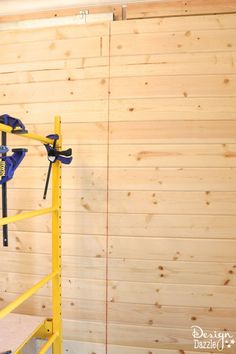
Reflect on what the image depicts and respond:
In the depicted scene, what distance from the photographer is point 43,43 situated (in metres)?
1.78

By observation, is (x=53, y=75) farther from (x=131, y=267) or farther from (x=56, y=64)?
(x=131, y=267)

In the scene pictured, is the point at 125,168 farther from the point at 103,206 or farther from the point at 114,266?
the point at 114,266

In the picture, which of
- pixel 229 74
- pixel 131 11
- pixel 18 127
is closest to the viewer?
pixel 18 127

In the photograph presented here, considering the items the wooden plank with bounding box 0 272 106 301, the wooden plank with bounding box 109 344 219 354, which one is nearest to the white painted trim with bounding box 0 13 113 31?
the wooden plank with bounding box 0 272 106 301

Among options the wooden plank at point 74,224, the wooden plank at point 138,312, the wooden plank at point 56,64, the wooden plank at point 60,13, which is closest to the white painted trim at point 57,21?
the wooden plank at point 60,13

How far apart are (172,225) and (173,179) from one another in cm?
29

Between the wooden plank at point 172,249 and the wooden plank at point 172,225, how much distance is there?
0.04 metres

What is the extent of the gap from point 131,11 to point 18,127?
1216 mm

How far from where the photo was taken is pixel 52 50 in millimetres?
1776

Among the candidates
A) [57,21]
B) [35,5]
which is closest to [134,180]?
[57,21]

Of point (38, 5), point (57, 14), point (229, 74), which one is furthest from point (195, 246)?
point (38, 5)

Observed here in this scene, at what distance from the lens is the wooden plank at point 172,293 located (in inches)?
63.7

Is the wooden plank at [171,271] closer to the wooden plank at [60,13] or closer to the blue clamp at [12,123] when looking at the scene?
the blue clamp at [12,123]

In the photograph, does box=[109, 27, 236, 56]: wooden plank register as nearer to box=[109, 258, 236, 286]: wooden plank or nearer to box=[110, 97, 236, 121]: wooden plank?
box=[110, 97, 236, 121]: wooden plank
